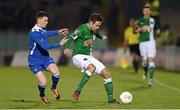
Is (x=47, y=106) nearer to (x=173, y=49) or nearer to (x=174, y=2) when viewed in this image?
(x=173, y=49)

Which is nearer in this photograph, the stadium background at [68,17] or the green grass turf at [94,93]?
the green grass turf at [94,93]

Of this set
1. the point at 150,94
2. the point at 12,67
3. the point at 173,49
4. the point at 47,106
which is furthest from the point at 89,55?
the point at 12,67

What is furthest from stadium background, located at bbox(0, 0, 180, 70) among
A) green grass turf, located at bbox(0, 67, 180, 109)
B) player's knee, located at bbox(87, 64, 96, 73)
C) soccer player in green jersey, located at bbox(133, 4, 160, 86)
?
player's knee, located at bbox(87, 64, 96, 73)

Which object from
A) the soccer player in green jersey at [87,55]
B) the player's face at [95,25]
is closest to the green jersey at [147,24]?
the soccer player in green jersey at [87,55]

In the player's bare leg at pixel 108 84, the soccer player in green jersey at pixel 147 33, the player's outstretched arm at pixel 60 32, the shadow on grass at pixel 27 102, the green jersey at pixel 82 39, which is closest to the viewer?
the shadow on grass at pixel 27 102

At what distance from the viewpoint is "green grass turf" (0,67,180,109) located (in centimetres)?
1220

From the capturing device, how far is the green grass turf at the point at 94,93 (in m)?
12.2

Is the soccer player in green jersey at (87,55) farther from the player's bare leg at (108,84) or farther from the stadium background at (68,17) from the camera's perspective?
the stadium background at (68,17)

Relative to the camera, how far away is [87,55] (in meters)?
12.8

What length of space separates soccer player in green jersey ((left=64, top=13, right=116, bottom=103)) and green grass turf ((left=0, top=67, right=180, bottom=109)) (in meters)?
0.38

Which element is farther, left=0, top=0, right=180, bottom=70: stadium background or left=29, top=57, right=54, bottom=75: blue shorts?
left=0, top=0, right=180, bottom=70: stadium background

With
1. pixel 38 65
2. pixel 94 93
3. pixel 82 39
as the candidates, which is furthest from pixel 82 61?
pixel 94 93

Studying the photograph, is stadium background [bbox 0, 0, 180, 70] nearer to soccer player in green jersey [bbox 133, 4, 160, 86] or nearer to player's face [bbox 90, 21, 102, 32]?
soccer player in green jersey [bbox 133, 4, 160, 86]

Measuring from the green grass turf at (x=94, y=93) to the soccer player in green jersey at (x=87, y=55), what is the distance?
1.26 feet
